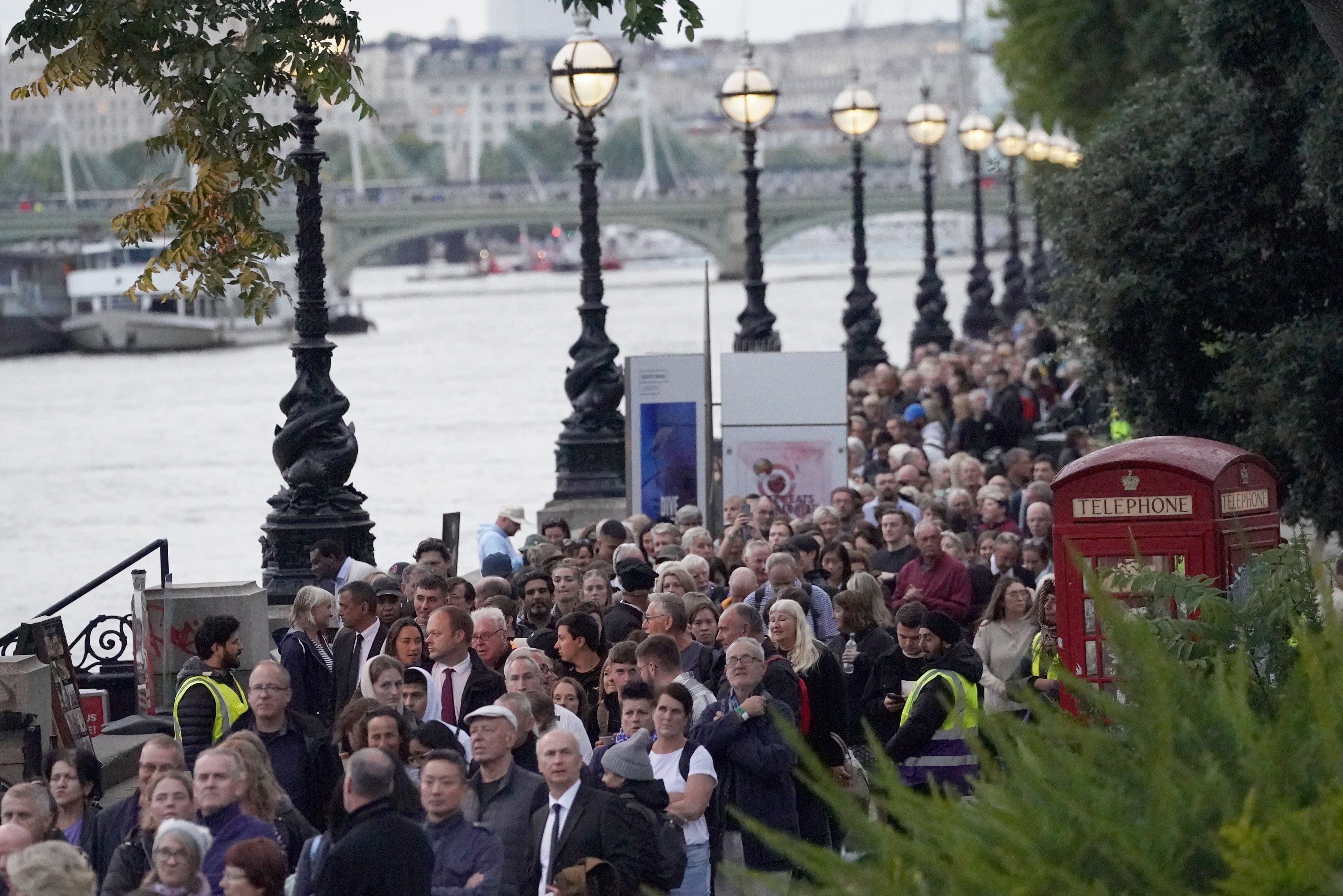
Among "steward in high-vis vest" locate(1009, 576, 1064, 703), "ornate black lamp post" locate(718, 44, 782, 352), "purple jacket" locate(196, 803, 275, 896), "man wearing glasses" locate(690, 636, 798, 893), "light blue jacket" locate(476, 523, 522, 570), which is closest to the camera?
"purple jacket" locate(196, 803, 275, 896)

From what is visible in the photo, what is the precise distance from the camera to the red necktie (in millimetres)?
9227

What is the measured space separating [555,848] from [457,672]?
7.35ft

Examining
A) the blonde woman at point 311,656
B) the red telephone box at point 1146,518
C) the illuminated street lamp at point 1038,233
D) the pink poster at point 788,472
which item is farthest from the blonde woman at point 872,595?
the illuminated street lamp at point 1038,233

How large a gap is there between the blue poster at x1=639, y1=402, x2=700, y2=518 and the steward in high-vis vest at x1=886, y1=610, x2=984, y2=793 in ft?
23.2

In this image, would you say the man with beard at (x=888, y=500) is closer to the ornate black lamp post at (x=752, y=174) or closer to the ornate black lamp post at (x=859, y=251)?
the ornate black lamp post at (x=752, y=174)

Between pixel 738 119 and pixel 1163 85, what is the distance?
8369 millimetres

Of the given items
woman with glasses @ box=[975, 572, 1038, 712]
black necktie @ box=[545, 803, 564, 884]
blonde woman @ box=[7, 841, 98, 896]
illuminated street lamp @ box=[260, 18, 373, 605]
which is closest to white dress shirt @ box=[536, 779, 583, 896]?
black necktie @ box=[545, 803, 564, 884]

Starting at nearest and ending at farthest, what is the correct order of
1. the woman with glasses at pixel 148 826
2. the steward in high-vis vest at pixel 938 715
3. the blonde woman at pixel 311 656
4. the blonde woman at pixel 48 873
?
the blonde woman at pixel 48 873 → the woman with glasses at pixel 148 826 → the steward in high-vis vest at pixel 938 715 → the blonde woman at pixel 311 656

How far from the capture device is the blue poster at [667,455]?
648 inches

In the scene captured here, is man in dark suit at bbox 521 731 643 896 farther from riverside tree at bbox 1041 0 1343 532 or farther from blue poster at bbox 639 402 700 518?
blue poster at bbox 639 402 700 518

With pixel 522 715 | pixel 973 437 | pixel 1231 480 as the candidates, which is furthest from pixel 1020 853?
pixel 973 437

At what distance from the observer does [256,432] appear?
188 feet

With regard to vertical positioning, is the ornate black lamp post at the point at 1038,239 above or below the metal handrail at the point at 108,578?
above

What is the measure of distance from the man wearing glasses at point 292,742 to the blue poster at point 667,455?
7870 millimetres
